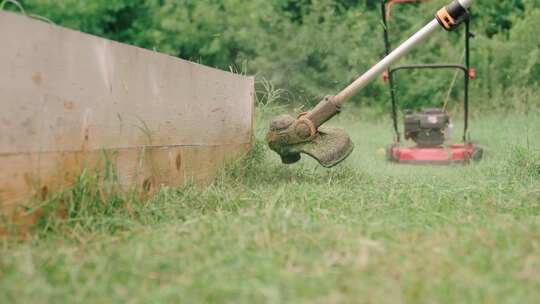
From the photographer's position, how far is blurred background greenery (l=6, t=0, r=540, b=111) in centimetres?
954

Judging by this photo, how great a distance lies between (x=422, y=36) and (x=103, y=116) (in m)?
1.89

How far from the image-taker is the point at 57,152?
214cm

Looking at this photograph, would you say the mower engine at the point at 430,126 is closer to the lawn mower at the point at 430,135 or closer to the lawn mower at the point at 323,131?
the lawn mower at the point at 430,135

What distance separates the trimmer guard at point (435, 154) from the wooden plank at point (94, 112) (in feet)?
8.16

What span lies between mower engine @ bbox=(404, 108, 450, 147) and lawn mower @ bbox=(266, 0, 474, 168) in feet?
7.79

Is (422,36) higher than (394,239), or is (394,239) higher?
(422,36)

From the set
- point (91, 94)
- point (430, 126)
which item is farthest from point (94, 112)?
point (430, 126)

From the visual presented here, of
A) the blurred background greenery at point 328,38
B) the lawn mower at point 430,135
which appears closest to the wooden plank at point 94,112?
the lawn mower at point 430,135

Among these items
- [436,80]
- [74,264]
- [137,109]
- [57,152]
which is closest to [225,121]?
[137,109]

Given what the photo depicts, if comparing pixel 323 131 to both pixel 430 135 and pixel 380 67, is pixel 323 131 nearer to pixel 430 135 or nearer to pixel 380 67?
pixel 380 67

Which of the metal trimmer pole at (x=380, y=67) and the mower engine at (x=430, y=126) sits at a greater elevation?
the metal trimmer pole at (x=380, y=67)

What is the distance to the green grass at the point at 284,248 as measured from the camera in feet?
4.71

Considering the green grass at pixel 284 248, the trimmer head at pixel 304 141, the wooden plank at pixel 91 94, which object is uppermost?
the wooden plank at pixel 91 94

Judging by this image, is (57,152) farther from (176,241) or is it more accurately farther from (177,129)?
(177,129)
